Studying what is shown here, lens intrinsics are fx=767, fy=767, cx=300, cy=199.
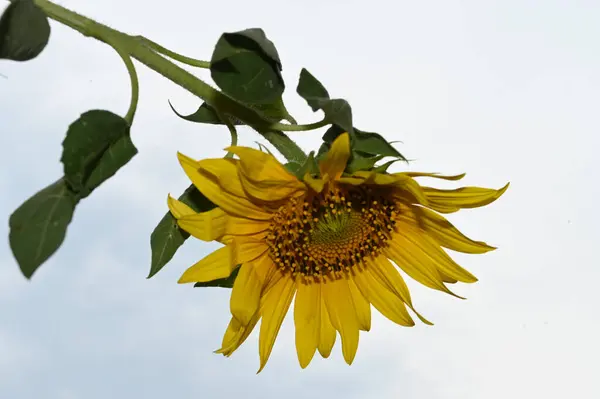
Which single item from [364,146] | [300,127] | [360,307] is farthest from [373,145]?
[360,307]

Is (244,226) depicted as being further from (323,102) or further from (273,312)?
(323,102)

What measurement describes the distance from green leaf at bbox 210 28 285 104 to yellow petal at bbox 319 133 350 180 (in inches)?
4.8

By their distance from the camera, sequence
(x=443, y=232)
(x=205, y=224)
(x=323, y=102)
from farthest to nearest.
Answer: (x=443, y=232)
(x=205, y=224)
(x=323, y=102)

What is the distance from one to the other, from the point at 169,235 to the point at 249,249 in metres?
0.13

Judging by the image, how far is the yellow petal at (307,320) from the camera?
120cm

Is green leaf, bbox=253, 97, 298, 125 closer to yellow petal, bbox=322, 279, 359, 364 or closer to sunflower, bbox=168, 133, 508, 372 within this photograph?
sunflower, bbox=168, 133, 508, 372

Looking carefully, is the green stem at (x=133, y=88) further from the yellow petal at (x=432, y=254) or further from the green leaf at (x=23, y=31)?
the yellow petal at (x=432, y=254)

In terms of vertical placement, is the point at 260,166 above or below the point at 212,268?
above

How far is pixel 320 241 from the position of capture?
1.18 m

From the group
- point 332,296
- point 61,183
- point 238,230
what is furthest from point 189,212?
point 332,296

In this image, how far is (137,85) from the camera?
1.07m

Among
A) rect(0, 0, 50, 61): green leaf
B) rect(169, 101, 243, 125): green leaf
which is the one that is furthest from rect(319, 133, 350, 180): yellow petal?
rect(0, 0, 50, 61): green leaf

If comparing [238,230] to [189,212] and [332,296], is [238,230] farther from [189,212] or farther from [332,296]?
[332,296]

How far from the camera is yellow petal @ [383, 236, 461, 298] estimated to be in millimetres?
1197
